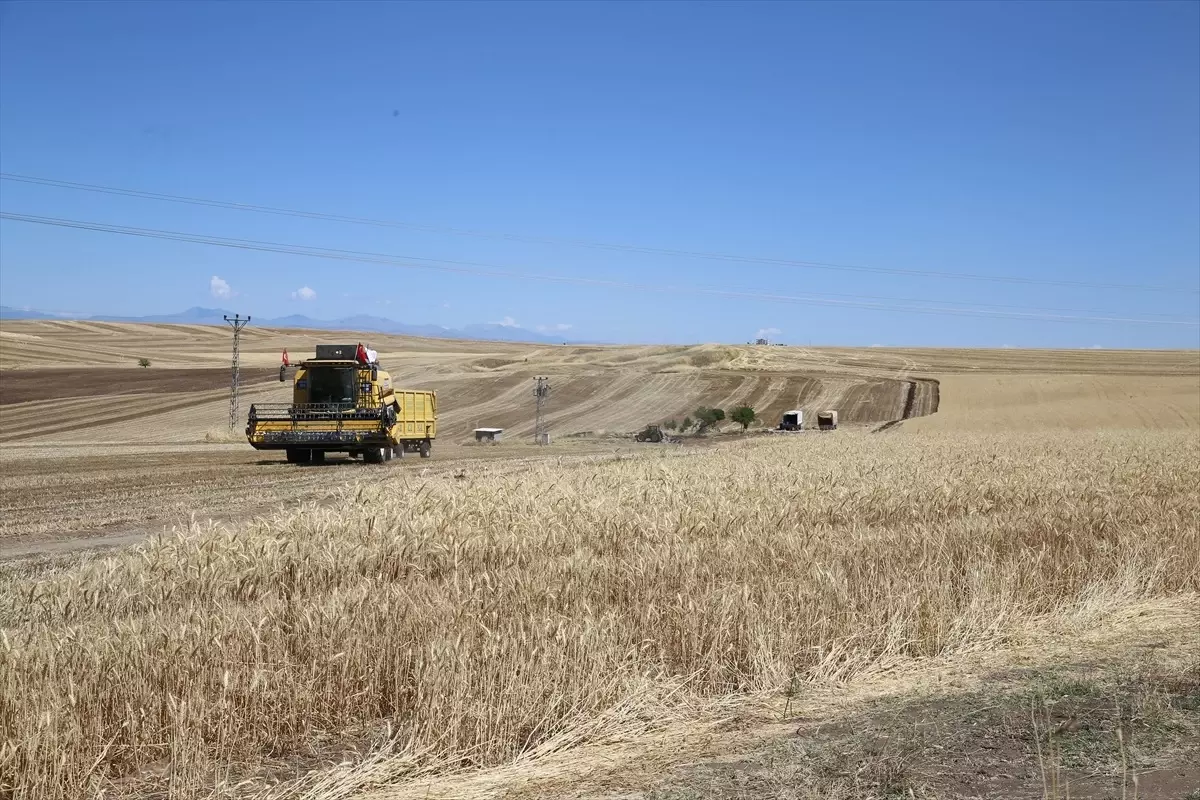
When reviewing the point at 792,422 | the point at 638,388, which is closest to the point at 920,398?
the point at 792,422

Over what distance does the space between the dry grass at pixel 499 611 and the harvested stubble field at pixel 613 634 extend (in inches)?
1.1

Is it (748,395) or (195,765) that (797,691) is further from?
(748,395)

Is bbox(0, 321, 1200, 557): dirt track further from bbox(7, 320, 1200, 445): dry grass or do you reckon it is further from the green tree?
the green tree

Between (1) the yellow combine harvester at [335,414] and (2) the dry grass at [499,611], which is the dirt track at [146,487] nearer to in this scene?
(1) the yellow combine harvester at [335,414]

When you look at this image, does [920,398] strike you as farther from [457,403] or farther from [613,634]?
[613,634]

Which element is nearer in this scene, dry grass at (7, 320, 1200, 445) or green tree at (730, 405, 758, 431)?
dry grass at (7, 320, 1200, 445)

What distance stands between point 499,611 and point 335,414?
2282 centimetres

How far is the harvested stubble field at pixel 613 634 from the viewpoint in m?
4.93

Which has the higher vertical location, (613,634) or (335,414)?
(613,634)

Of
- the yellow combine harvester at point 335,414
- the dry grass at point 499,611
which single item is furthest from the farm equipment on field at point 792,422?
the dry grass at point 499,611

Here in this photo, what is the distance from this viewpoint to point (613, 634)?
253 inches

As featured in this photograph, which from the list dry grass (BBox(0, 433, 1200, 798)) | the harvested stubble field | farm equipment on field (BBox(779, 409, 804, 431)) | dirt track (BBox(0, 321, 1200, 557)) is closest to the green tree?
farm equipment on field (BBox(779, 409, 804, 431))

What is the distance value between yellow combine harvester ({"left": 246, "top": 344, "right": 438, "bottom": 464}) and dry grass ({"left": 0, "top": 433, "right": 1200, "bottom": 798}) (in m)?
16.4

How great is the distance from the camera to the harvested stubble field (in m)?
4.93
